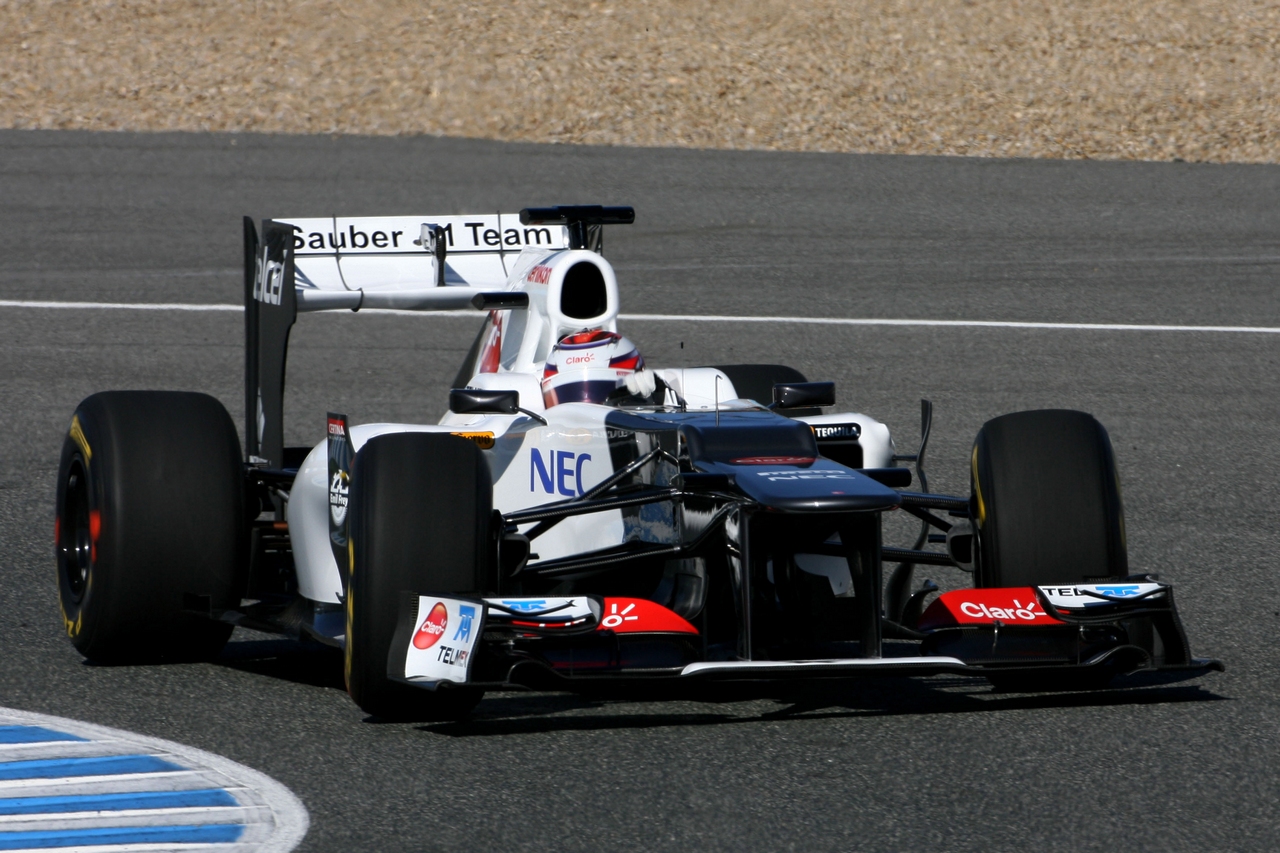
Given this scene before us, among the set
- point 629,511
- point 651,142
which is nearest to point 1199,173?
point 651,142

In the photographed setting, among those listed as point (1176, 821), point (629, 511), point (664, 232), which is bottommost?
point (1176, 821)

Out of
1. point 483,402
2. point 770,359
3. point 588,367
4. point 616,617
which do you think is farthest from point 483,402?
point 770,359

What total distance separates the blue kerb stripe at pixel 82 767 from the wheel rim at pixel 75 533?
4.65 ft

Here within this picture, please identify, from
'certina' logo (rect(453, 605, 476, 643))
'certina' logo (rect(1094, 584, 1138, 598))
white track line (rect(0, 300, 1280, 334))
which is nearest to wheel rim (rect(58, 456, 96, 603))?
'certina' logo (rect(453, 605, 476, 643))

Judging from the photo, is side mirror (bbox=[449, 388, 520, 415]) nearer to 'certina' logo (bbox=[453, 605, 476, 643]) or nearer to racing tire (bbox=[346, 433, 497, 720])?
racing tire (bbox=[346, 433, 497, 720])

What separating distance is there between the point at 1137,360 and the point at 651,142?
752 cm

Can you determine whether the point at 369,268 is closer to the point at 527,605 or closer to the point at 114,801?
the point at 527,605

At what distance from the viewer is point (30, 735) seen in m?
5.63

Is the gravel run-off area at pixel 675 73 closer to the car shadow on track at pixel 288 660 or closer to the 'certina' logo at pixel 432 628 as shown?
the car shadow on track at pixel 288 660

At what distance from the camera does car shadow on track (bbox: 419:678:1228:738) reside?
574 centimetres

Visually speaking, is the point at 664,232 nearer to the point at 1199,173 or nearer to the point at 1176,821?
the point at 1199,173

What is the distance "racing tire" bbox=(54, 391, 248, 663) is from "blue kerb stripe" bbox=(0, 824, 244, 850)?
171cm

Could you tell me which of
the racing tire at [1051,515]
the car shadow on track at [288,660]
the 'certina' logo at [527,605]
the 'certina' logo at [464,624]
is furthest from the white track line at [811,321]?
the 'certina' logo at [464,624]

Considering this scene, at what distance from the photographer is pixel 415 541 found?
216 inches
